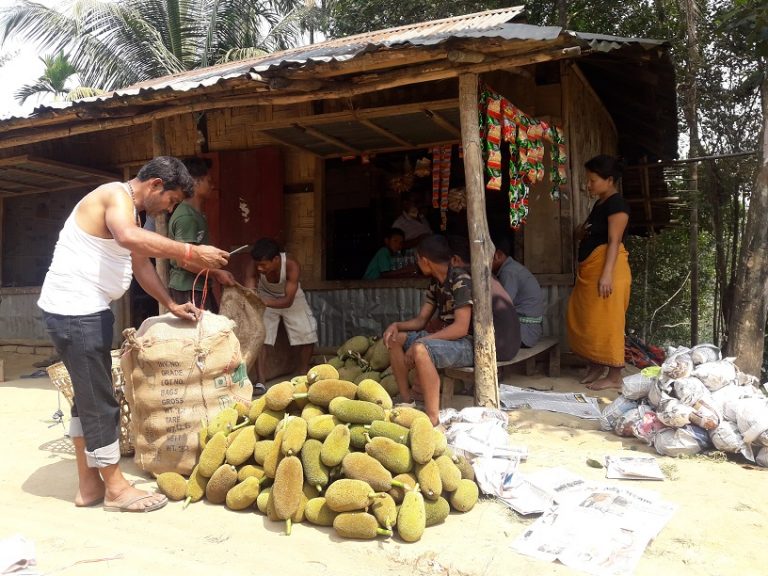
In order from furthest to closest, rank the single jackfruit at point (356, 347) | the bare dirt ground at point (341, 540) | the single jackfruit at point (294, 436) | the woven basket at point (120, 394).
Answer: the single jackfruit at point (356, 347) < the woven basket at point (120, 394) < the single jackfruit at point (294, 436) < the bare dirt ground at point (341, 540)

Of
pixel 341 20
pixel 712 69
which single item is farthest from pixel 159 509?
pixel 341 20

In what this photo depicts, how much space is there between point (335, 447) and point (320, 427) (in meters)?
0.17

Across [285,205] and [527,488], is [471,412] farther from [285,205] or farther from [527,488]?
[285,205]

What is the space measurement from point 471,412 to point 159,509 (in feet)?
6.20

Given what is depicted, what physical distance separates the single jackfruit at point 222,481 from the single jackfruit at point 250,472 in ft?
0.11

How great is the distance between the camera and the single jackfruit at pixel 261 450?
2881mm

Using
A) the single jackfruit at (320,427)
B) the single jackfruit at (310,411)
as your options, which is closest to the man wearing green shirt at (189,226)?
the single jackfruit at (310,411)

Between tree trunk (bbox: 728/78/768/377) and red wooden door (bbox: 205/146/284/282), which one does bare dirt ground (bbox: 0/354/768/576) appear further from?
red wooden door (bbox: 205/146/284/282)

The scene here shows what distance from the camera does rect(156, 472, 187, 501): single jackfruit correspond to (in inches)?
118

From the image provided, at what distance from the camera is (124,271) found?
2.96m

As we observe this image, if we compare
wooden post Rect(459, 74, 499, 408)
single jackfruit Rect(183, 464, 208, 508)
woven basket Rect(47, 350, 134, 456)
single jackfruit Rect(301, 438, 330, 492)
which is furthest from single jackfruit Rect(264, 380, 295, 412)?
wooden post Rect(459, 74, 499, 408)

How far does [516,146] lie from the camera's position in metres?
5.08

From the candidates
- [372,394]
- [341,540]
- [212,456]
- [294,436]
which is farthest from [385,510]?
[212,456]

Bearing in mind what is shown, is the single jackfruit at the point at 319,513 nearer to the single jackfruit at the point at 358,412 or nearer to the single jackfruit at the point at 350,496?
the single jackfruit at the point at 350,496
